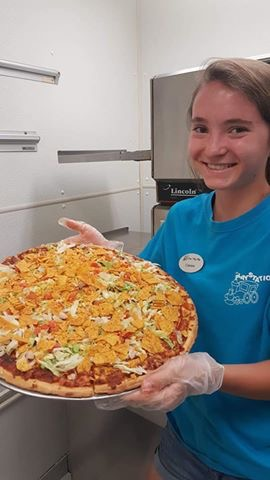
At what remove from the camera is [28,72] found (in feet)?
4.88

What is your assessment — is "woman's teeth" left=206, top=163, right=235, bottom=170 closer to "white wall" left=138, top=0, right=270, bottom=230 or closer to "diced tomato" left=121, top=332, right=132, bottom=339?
"diced tomato" left=121, top=332, right=132, bottom=339

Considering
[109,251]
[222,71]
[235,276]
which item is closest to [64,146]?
[109,251]

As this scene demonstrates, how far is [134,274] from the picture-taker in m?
1.00

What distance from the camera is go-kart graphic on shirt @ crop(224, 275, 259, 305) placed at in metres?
0.79

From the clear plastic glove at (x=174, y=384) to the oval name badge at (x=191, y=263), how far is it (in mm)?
220

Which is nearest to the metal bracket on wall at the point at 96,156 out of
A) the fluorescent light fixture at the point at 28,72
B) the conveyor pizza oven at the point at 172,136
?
the conveyor pizza oven at the point at 172,136

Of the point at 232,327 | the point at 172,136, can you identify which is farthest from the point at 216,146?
the point at 172,136

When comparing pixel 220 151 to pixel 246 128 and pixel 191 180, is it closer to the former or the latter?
pixel 246 128

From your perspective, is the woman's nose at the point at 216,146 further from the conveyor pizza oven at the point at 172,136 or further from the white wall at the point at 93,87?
the white wall at the point at 93,87

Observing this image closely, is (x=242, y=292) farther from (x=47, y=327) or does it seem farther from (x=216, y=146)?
(x=47, y=327)

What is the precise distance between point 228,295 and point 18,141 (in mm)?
1088

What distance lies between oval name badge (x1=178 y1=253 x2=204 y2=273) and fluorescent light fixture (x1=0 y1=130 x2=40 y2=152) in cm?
91

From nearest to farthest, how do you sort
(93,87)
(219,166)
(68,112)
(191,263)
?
(219,166)
(191,263)
(68,112)
(93,87)

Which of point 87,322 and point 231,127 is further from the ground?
point 231,127
